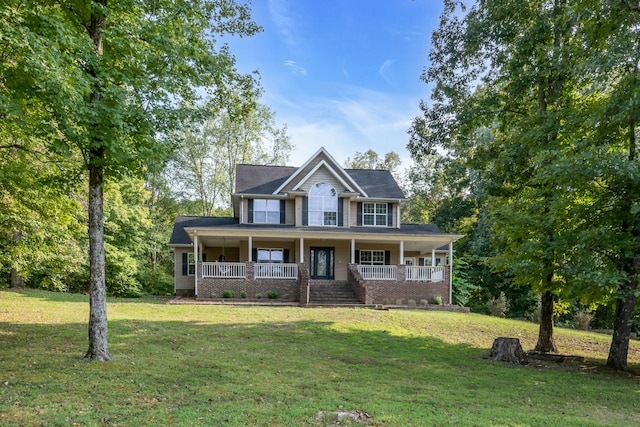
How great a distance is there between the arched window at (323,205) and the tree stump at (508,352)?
12.9 metres

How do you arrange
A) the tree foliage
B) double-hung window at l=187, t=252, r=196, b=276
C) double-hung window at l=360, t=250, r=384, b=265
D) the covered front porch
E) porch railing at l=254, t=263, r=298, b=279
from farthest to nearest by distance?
double-hung window at l=187, t=252, r=196, b=276 < double-hung window at l=360, t=250, r=384, b=265 < porch railing at l=254, t=263, r=298, b=279 < the covered front porch < the tree foliage

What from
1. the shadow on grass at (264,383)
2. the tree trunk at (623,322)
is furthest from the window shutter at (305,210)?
the tree trunk at (623,322)

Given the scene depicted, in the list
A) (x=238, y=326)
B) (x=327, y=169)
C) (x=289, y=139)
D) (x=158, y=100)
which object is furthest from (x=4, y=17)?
(x=289, y=139)

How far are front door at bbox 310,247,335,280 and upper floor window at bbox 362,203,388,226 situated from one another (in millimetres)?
2661

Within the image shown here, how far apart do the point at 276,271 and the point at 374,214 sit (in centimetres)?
675

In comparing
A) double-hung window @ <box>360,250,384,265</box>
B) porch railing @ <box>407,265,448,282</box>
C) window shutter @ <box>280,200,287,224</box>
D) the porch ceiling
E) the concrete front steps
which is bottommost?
the concrete front steps

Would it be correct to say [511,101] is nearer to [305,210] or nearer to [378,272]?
[378,272]

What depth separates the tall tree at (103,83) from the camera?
5.91 m

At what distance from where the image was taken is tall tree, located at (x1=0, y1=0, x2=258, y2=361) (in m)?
5.91

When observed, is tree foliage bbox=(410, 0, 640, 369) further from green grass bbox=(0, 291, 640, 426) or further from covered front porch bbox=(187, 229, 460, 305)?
covered front porch bbox=(187, 229, 460, 305)

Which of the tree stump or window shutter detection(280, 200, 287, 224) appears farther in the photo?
window shutter detection(280, 200, 287, 224)

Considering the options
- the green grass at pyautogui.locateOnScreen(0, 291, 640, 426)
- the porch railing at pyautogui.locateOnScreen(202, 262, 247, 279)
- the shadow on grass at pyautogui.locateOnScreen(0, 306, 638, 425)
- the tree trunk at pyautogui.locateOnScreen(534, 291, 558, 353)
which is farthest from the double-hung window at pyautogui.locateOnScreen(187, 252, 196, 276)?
the tree trunk at pyautogui.locateOnScreen(534, 291, 558, 353)

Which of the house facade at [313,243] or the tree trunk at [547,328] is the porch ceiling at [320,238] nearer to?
the house facade at [313,243]

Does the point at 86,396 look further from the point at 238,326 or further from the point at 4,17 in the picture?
the point at 238,326
